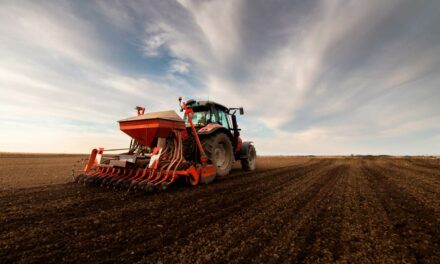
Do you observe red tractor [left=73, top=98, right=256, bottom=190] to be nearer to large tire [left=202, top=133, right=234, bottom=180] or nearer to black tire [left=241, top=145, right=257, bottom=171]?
large tire [left=202, top=133, right=234, bottom=180]

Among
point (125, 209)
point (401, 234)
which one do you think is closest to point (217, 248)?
point (125, 209)

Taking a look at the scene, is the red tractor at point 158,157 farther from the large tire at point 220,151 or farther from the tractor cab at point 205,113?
the tractor cab at point 205,113

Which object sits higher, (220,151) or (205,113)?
(205,113)

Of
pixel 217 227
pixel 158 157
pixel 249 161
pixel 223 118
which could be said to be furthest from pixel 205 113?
pixel 217 227

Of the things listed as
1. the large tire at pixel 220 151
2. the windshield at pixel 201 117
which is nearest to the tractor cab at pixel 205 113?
the windshield at pixel 201 117

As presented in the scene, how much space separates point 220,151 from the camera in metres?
7.16

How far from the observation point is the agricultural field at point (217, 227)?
1955mm

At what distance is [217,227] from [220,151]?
4555 millimetres

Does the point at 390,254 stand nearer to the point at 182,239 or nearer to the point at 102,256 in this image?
the point at 182,239

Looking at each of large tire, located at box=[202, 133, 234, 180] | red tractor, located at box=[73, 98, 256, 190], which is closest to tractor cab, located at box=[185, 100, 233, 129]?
red tractor, located at box=[73, 98, 256, 190]

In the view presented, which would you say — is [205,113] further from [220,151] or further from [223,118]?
[220,151]

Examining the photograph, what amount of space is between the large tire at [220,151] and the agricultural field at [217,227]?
180 centimetres

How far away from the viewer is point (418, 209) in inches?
137

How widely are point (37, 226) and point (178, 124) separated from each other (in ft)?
11.1
